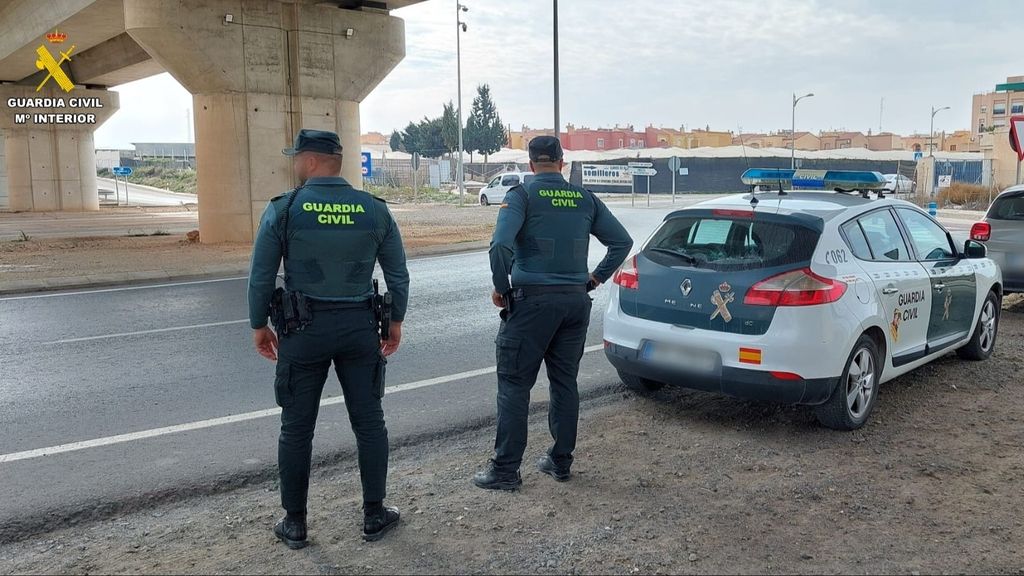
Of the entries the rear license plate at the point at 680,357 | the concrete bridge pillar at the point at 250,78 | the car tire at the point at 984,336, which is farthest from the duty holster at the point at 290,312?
the concrete bridge pillar at the point at 250,78

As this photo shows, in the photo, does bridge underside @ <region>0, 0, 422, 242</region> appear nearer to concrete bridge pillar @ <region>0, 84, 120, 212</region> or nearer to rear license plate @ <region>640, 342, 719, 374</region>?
rear license plate @ <region>640, 342, 719, 374</region>

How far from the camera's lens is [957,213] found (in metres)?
31.4

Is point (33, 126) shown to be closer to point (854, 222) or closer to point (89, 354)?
point (89, 354)

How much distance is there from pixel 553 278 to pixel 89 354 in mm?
5353

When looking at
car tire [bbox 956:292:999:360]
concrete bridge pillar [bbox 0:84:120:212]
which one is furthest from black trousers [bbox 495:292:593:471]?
concrete bridge pillar [bbox 0:84:120:212]

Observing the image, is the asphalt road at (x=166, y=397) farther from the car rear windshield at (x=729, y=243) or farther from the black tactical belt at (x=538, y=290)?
the car rear windshield at (x=729, y=243)

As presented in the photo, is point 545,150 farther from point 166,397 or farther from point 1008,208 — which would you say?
point 1008,208

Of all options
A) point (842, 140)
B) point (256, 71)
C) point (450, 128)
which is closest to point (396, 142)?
point (450, 128)

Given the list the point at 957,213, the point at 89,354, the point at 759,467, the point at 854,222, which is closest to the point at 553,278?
the point at 759,467

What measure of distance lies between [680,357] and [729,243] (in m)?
0.80

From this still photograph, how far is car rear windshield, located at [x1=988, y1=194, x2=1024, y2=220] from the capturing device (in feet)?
30.9

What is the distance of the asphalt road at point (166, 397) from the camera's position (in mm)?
4613

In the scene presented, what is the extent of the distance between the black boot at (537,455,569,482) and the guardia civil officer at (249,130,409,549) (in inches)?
41.5

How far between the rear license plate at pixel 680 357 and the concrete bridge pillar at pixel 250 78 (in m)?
13.8
